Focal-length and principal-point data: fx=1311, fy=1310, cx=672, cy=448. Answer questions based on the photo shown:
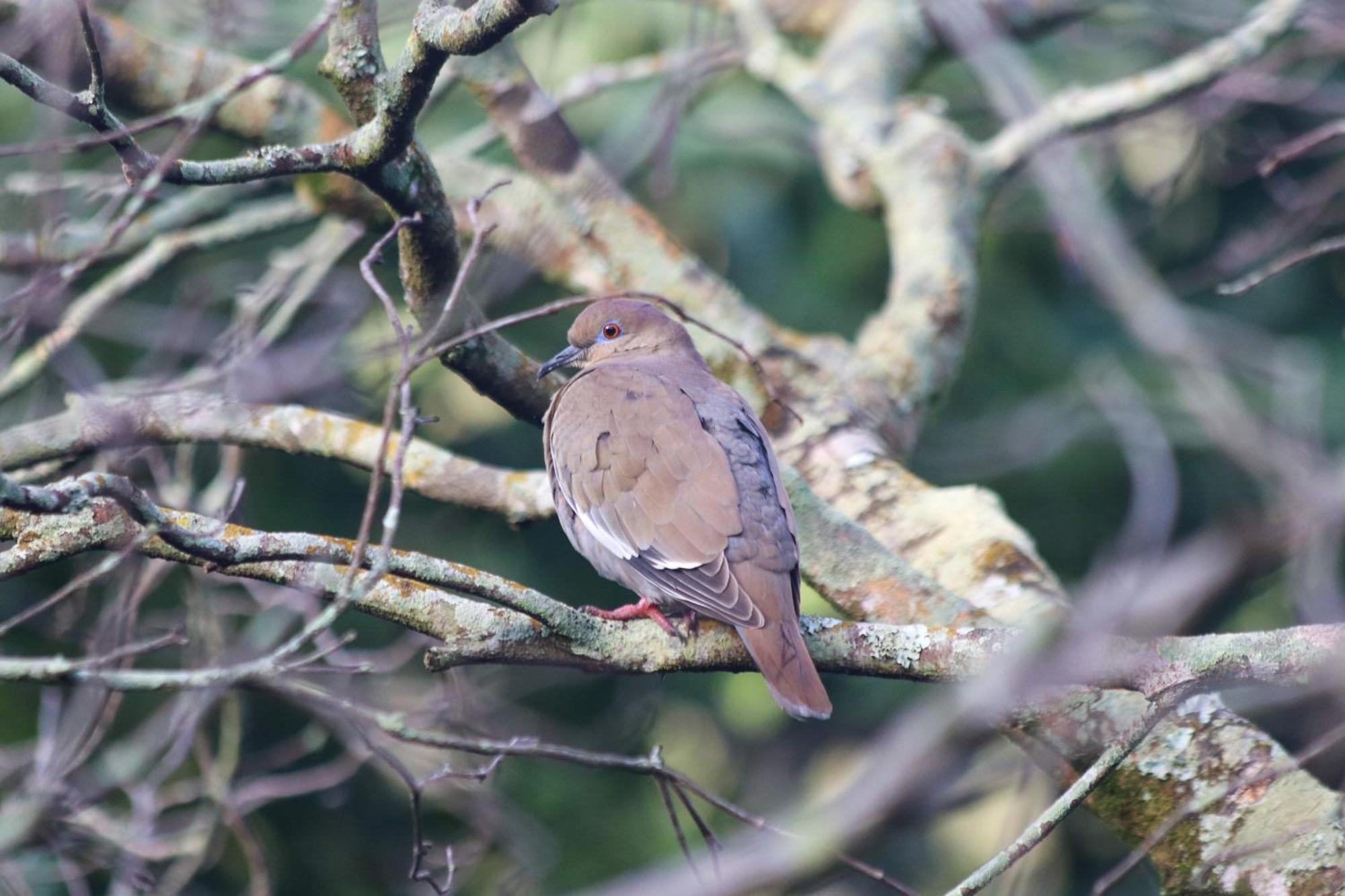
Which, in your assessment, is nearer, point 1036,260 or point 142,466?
point 142,466

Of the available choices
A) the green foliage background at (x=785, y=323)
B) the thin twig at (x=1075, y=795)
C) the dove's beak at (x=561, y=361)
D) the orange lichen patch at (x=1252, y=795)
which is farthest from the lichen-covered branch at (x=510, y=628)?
the green foliage background at (x=785, y=323)

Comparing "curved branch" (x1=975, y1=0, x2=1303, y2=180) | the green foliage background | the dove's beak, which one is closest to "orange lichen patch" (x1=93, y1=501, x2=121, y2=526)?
the dove's beak

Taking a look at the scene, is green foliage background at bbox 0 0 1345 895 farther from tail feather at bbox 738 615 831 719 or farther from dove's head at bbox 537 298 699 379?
tail feather at bbox 738 615 831 719

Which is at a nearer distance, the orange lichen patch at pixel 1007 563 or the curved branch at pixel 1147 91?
the orange lichen patch at pixel 1007 563

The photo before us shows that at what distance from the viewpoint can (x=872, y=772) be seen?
1111mm

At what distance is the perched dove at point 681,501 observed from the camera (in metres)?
2.79

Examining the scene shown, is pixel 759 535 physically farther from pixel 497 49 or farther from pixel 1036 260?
pixel 1036 260

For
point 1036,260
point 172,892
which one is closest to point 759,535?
point 172,892

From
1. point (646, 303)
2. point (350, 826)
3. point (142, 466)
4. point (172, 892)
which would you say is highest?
point (646, 303)

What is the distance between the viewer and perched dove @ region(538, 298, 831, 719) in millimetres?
2789

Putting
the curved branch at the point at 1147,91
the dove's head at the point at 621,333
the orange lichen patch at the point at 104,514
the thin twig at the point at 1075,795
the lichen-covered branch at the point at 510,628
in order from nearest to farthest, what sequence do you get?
the thin twig at the point at 1075,795 < the lichen-covered branch at the point at 510,628 < the orange lichen patch at the point at 104,514 < the dove's head at the point at 621,333 < the curved branch at the point at 1147,91

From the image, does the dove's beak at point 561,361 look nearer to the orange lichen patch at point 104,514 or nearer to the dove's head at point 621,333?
the dove's head at point 621,333

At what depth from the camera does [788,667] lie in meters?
2.67

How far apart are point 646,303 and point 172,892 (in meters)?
2.37
